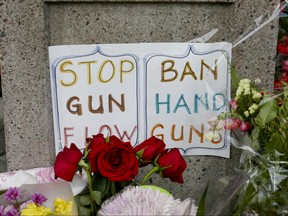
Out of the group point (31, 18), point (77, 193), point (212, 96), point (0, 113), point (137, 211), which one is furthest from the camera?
point (0, 113)

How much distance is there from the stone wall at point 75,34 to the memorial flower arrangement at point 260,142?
171 mm

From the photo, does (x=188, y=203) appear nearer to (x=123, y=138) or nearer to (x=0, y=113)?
(x=123, y=138)

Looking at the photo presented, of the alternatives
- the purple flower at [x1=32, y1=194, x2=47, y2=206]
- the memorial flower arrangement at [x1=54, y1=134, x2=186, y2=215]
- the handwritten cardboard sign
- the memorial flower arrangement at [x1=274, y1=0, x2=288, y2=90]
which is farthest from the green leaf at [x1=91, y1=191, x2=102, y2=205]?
the memorial flower arrangement at [x1=274, y1=0, x2=288, y2=90]

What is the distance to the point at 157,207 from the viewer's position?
0.90m

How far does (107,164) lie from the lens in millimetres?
1007

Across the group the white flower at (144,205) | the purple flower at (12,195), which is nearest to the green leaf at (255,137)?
the white flower at (144,205)

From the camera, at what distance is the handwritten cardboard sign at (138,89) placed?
4.22 feet

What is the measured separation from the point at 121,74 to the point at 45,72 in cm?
24

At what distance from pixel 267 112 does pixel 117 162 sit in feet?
1.46

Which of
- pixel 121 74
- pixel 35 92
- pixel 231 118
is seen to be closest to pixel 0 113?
pixel 35 92

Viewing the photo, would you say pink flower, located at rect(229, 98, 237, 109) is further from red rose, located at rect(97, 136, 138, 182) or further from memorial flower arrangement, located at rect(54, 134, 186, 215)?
red rose, located at rect(97, 136, 138, 182)

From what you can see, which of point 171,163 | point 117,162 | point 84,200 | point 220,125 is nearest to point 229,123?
point 220,125

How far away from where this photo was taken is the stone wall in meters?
1.24

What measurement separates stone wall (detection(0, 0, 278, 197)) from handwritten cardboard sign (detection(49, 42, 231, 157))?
0.03m
